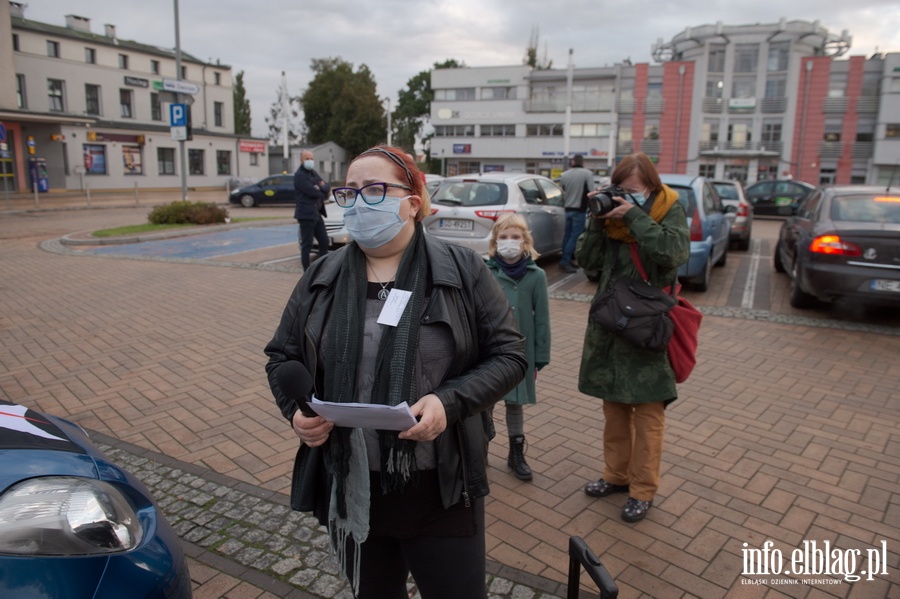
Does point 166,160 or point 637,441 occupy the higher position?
point 166,160

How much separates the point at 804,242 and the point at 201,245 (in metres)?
12.4

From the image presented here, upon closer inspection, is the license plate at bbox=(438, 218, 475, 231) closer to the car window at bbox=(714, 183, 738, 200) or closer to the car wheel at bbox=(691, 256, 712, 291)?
the car wheel at bbox=(691, 256, 712, 291)

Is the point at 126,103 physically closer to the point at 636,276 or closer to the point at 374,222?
the point at 636,276

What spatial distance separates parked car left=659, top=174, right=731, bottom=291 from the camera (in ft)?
27.8

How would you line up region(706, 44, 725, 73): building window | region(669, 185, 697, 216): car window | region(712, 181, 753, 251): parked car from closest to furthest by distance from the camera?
region(669, 185, 697, 216): car window < region(712, 181, 753, 251): parked car < region(706, 44, 725, 73): building window

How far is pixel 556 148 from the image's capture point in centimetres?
6028

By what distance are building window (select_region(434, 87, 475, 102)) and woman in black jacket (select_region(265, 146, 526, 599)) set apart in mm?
65596

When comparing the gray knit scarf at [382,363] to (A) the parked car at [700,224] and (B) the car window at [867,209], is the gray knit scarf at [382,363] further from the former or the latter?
(B) the car window at [867,209]

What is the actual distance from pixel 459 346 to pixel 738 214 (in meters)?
13.2

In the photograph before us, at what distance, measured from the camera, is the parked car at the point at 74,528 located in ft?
4.94

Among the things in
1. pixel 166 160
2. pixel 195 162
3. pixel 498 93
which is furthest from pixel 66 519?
pixel 498 93

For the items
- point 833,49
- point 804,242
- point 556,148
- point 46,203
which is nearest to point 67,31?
point 46,203

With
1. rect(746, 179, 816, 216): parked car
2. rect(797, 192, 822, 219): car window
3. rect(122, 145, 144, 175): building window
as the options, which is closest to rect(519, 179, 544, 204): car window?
rect(797, 192, 822, 219): car window

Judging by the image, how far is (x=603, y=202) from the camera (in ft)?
10.1
